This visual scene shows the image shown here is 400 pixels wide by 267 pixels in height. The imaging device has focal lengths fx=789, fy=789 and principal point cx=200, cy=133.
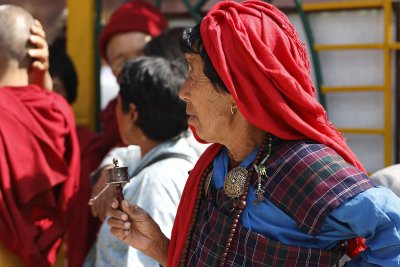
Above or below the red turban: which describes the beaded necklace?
below

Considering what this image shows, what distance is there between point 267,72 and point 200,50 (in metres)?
0.24

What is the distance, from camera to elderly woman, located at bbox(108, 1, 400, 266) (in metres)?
1.94

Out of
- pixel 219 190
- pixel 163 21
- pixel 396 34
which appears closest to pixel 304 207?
pixel 219 190

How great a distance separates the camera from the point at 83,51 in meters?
4.91

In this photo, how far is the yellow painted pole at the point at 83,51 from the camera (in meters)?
4.86

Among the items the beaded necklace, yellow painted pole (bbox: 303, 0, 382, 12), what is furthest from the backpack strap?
yellow painted pole (bbox: 303, 0, 382, 12)

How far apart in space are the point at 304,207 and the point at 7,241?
176 cm

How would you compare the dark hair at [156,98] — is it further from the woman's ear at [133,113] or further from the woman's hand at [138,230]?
the woman's hand at [138,230]

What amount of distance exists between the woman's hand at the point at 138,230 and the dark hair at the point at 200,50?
0.46 m

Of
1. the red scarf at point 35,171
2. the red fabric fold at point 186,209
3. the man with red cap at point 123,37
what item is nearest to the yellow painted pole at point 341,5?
the man with red cap at point 123,37

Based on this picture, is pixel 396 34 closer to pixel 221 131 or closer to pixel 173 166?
pixel 173 166

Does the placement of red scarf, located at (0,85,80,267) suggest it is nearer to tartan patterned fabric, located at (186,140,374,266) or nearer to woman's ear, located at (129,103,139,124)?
woman's ear, located at (129,103,139,124)

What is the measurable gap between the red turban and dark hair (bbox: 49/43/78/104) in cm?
266

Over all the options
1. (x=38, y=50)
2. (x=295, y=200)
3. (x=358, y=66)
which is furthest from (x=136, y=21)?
(x=295, y=200)
